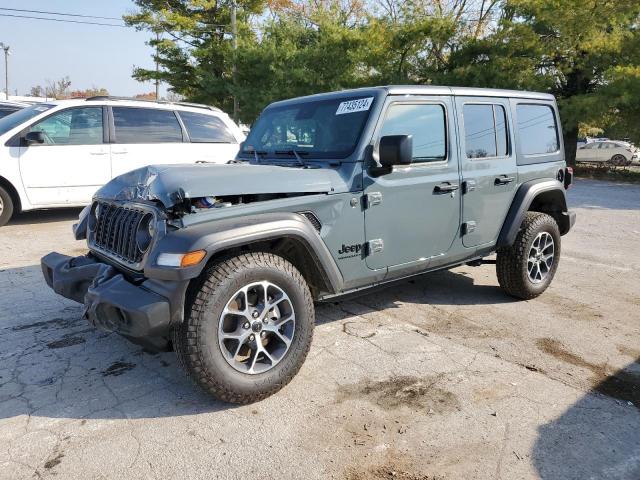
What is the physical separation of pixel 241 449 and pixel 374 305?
234cm

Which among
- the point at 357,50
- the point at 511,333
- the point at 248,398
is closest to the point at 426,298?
the point at 511,333

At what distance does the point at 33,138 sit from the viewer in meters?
7.27

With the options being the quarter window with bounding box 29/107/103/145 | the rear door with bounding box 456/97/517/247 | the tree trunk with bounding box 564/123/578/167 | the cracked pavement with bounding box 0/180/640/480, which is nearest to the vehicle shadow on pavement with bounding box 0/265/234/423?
the cracked pavement with bounding box 0/180/640/480

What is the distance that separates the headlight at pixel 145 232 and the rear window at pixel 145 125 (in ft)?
18.3

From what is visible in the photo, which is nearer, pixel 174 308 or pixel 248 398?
pixel 174 308

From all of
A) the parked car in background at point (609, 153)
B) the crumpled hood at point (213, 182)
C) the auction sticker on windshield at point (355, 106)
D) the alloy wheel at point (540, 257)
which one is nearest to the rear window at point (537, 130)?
the alloy wheel at point (540, 257)

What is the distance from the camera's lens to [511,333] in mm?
4062

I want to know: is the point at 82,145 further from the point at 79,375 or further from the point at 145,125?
the point at 79,375

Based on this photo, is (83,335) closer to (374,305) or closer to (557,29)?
(374,305)

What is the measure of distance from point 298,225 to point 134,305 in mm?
1030

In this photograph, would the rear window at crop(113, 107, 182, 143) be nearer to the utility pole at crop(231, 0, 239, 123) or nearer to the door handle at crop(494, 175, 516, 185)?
the door handle at crop(494, 175, 516, 185)

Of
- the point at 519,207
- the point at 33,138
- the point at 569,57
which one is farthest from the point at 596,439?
the point at 569,57

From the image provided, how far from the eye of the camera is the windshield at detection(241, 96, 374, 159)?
11.9ft

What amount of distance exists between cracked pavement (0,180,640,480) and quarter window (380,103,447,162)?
4.66 ft
